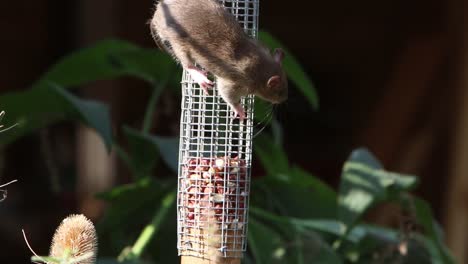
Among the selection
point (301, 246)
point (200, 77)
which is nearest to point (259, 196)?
point (301, 246)

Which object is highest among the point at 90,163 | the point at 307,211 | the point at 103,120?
the point at 103,120

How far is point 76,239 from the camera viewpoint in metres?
1.62

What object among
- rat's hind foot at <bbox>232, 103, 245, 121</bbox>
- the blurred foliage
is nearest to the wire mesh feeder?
rat's hind foot at <bbox>232, 103, 245, 121</bbox>

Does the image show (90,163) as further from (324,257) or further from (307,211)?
(324,257)

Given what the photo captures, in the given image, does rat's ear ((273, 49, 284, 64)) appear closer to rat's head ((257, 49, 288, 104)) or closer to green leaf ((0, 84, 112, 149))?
rat's head ((257, 49, 288, 104))

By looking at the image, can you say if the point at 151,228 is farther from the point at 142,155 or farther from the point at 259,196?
the point at 259,196

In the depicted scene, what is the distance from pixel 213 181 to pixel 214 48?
0.30 meters

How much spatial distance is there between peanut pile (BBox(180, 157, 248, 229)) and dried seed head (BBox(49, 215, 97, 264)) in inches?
20.4

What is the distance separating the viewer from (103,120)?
284cm

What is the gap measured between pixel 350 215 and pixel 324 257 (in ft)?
0.50

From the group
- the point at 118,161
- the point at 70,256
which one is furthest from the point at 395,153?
the point at 70,256

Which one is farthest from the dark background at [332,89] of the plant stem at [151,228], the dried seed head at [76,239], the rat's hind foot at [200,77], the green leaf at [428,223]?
the dried seed head at [76,239]

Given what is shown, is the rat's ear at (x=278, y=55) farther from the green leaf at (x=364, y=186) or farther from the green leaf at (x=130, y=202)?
the green leaf at (x=130, y=202)

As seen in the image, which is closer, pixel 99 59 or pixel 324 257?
pixel 324 257
